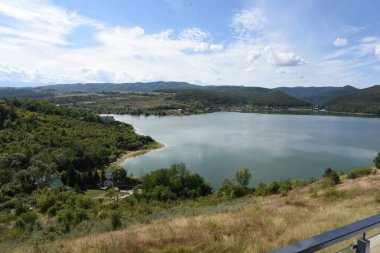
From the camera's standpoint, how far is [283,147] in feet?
197

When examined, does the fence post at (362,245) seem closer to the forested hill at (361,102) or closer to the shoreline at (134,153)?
the shoreline at (134,153)

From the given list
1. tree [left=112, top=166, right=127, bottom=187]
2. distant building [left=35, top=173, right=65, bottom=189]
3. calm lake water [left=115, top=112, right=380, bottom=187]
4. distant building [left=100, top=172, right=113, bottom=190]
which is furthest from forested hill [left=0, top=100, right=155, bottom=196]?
calm lake water [left=115, top=112, right=380, bottom=187]

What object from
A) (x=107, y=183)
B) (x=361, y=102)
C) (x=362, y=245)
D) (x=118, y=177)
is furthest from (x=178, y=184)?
(x=361, y=102)

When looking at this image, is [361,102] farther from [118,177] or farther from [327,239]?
[327,239]

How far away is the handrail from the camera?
1713 mm

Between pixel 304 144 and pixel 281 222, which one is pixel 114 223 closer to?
pixel 281 222

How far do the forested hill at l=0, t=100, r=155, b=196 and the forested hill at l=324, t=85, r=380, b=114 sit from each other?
11850cm

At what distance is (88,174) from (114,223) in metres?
38.0

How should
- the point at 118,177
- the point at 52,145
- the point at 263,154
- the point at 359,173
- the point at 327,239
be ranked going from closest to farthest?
the point at 327,239, the point at 359,173, the point at 118,177, the point at 263,154, the point at 52,145

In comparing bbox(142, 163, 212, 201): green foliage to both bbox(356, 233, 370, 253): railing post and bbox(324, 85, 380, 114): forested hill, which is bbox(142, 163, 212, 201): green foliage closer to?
bbox(356, 233, 370, 253): railing post

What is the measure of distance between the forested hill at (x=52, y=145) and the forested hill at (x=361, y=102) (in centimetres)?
11850

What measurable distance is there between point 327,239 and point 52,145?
200 ft

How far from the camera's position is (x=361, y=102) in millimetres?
165125

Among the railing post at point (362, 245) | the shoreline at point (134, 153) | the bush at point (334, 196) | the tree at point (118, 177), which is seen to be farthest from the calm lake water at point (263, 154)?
the railing post at point (362, 245)
